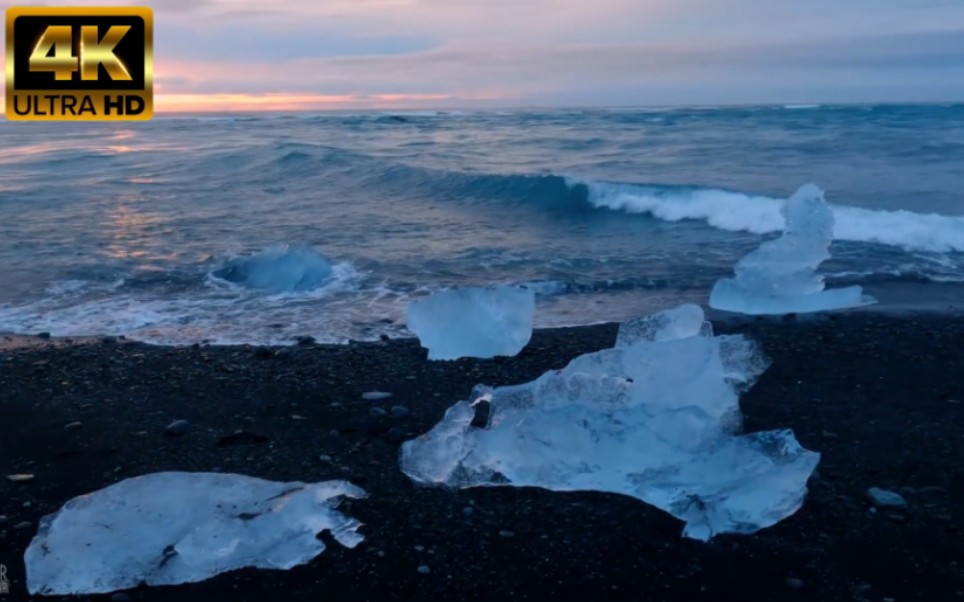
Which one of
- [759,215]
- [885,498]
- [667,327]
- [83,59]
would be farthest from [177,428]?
[759,215]

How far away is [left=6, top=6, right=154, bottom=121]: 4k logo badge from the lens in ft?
26.2

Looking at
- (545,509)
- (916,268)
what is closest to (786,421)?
(545,509)

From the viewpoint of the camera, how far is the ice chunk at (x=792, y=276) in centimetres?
746

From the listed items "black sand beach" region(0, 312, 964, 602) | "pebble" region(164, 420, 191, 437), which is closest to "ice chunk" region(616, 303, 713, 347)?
"black sand beach" region(0, 312, 964, 602)

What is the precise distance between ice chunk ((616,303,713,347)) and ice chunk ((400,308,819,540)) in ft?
2.49

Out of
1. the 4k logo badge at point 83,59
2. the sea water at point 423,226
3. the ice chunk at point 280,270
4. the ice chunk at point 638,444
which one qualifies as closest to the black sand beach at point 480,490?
the ice chunk at point 638,444

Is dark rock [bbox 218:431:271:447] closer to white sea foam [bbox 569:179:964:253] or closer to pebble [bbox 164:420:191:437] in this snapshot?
pebble [bbox 164:420:191:437]

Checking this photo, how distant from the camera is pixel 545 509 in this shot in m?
3.96

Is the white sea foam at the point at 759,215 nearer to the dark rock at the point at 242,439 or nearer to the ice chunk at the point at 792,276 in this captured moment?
the ice chunk at the point at 792,276

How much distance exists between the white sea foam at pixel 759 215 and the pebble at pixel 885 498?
24.3 feet

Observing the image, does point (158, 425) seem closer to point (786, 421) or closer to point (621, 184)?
point (786, 421)

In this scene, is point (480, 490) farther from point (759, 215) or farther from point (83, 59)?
point (759, 215)

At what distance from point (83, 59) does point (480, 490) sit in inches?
248

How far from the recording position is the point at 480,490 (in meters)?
4.11
